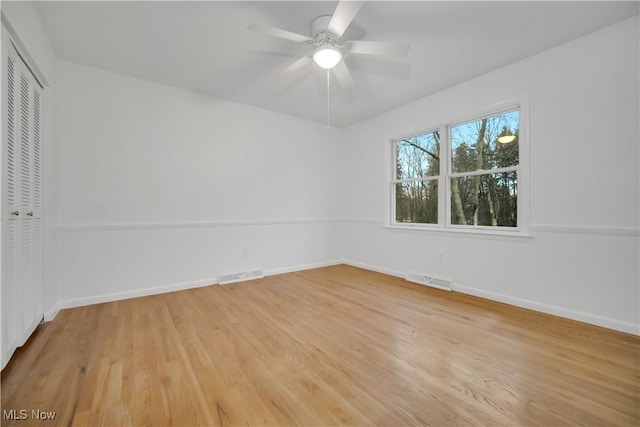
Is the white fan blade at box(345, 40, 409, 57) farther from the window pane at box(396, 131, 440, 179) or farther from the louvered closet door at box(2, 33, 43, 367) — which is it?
the louvered closet door at box(2, 33, 43, 367)

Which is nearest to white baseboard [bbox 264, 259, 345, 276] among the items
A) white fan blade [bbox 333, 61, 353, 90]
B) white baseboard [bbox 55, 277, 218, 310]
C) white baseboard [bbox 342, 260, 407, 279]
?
white baseboard [bbox 342, 260, 407, 279]

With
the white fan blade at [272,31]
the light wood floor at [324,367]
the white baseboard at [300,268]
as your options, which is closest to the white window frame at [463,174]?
the light wood floor at [324,367]

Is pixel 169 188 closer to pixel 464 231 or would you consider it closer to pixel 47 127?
pixel 47 127

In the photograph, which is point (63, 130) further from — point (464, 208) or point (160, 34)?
point (464, 208)

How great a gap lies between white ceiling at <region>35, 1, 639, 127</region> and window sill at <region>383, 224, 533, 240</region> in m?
1.78

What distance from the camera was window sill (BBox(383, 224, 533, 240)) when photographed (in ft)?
9.18

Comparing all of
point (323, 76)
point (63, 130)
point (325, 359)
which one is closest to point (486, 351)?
point (325, 359)

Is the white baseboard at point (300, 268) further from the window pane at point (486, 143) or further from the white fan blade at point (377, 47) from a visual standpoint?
the white fan blade at point (377, 47)

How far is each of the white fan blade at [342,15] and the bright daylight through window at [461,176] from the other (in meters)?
2.16

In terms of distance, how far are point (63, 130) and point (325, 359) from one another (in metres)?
3.33

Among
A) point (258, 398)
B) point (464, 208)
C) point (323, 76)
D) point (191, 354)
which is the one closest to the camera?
point (258, 398)

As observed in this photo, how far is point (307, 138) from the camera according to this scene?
181 inches

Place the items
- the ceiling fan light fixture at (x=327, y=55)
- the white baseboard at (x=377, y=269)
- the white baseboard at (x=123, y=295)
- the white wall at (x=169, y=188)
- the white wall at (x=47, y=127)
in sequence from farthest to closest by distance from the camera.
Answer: the white baseboard at (x=377, y=269)
the white wall at (x=169, y=188)
the white baseboard at (x=123, y=295)
the ceiling fan light fixture at (x=327, y=55)
the white wall at (x=47, y=127)

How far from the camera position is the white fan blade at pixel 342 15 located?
168cm
